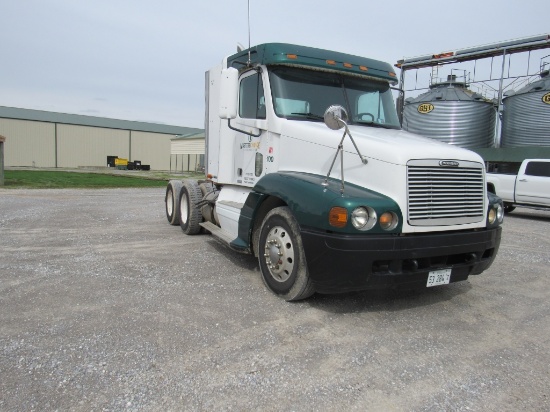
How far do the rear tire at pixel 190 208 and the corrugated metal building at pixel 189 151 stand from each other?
32584 millimetres

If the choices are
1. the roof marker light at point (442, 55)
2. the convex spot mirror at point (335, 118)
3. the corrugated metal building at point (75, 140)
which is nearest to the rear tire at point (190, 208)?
the convex spot mirror at point (335, 118)

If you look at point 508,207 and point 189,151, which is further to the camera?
point 189,151

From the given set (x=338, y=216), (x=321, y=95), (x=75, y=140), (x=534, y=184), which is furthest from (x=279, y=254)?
(x=75, y=140)

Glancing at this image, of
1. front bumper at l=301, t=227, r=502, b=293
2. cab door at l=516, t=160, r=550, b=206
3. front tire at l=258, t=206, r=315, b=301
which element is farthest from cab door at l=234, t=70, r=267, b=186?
cab door at l=516, t=160, r=550, b=206

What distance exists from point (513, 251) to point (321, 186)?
5509mm

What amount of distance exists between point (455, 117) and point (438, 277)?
19.9m

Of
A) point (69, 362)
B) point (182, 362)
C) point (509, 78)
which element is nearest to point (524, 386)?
point (182, 362)

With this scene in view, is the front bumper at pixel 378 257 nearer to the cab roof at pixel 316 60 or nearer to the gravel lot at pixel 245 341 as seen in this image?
the gravel lot at pixel 245 341

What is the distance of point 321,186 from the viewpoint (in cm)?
407

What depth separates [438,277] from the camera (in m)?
4.10

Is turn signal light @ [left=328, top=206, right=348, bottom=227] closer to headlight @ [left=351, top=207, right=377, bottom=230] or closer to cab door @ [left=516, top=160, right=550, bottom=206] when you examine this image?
headlight @ [left=351, top=207, right=377, bottom=230]

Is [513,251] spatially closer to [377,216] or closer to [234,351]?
[377,216]

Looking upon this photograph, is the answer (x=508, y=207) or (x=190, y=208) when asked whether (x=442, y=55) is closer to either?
(x=508, y=207)

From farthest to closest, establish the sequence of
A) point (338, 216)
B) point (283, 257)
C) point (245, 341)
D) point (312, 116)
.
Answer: point (312, 116), point (283, 257), point (338, 216), point (245, 341)
